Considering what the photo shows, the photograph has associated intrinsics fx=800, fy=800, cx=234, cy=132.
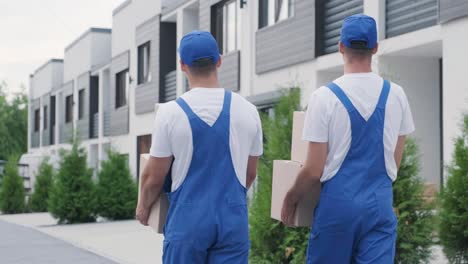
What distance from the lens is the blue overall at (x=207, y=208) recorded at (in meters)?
3.80

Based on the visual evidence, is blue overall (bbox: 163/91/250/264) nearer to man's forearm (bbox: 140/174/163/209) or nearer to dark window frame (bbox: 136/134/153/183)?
man's forearm (bbox: 140/174/163/209)

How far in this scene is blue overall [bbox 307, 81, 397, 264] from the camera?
3785 millimetres

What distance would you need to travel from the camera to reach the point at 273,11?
19.3m

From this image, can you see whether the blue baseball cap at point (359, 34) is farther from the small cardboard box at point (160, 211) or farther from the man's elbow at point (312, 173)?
the small cardboard box at point (160, 211)

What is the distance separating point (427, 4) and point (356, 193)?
32.1ft

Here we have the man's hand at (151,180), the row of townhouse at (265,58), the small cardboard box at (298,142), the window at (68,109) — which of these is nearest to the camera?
the man's hand at (151,180)

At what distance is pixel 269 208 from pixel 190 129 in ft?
18.6

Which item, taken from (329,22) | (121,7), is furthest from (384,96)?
(121,7)

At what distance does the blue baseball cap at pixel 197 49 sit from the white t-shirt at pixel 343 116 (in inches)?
21.6

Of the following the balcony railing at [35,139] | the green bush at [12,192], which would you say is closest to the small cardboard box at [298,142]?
the green bush at [12,192]

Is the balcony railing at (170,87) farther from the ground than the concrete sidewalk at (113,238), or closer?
farther from the ground

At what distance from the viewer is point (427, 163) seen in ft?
45.8

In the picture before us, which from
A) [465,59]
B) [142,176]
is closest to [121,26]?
[465,59]

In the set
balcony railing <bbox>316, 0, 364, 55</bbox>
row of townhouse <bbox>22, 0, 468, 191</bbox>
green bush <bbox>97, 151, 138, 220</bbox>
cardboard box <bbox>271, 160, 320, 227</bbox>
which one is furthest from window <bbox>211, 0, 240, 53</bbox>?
cardboard box <bbox>271, 160, 320, 227</bbox>
